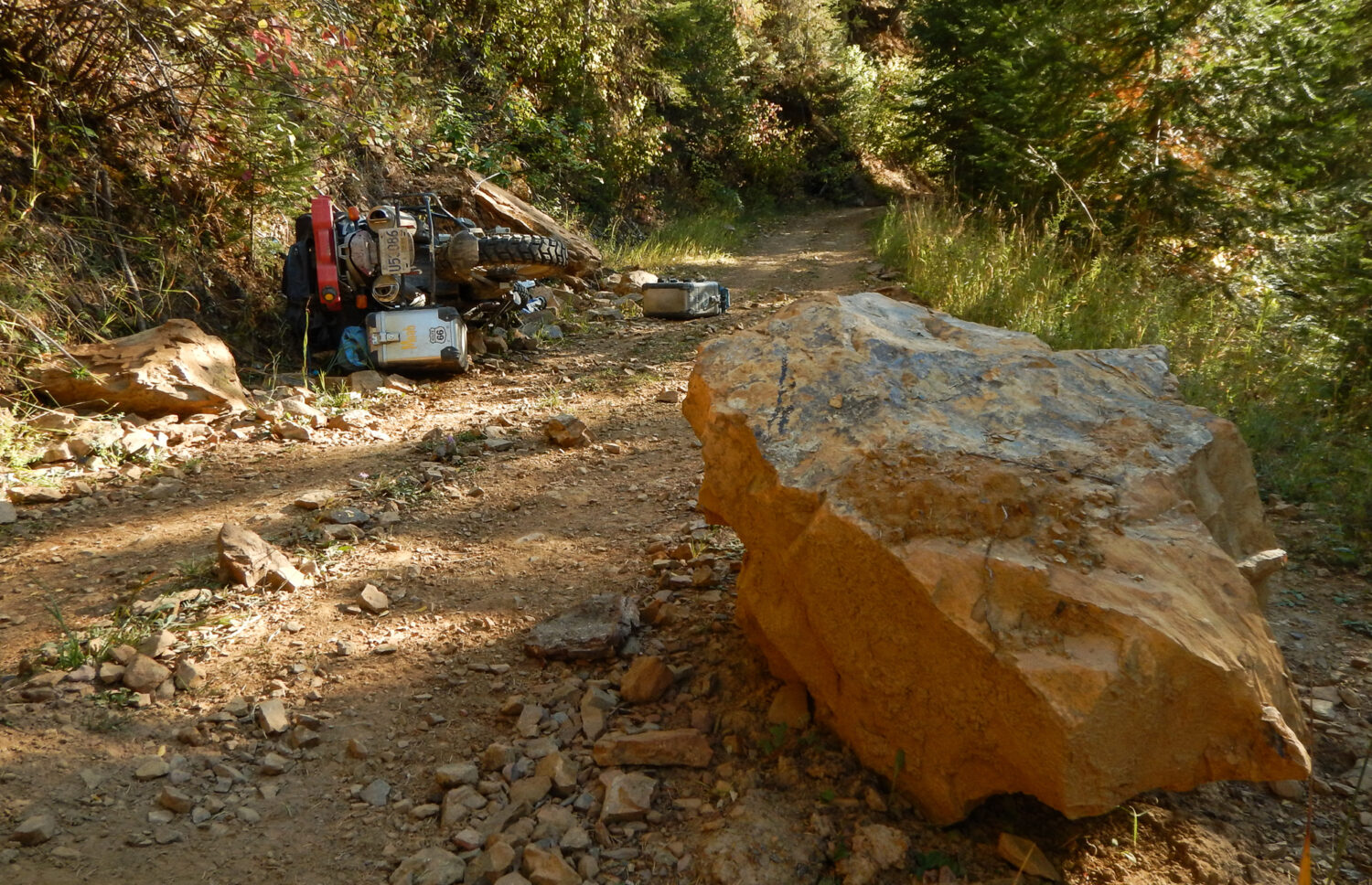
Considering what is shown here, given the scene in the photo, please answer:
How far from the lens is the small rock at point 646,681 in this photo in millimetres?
2604

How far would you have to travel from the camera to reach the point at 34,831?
204cm

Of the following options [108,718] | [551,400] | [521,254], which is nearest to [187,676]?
[108,718]

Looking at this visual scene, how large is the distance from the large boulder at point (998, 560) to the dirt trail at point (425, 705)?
247 mm

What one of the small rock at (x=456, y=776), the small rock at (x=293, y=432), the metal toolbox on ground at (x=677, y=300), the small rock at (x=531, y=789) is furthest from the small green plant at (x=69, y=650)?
the metal toolbox on ground at (x=677, y=300)

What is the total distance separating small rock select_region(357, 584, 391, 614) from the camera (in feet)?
10.1

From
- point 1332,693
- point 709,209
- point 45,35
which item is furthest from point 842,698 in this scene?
point 709,209

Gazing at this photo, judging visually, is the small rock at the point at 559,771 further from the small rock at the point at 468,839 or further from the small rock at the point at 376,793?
the small rock at the point at 376,793

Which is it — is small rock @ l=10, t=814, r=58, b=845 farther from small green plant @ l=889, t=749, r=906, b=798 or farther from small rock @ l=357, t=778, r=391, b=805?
small green plant @ l=889, t=749, r=906, b=798

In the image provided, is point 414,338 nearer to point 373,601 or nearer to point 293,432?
point 293,432

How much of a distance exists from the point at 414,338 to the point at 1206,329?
4.92 m

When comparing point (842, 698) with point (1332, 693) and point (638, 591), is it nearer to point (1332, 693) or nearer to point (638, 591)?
point (638, 591)

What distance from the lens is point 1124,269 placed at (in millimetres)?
6957

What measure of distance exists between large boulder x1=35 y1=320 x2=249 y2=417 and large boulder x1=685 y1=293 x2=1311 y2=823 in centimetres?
333

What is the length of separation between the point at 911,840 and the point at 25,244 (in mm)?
5308
